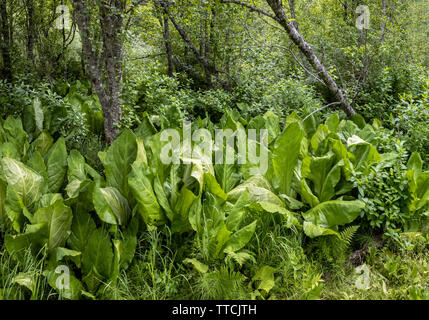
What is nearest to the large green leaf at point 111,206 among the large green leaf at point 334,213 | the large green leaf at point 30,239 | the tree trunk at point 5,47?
the large green leaf at point 30,239

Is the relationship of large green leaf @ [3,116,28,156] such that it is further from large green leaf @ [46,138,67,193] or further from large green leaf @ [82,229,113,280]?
large green leaf @ [82,229,113,280]

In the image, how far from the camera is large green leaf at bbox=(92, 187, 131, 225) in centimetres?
218

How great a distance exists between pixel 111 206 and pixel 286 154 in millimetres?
1409

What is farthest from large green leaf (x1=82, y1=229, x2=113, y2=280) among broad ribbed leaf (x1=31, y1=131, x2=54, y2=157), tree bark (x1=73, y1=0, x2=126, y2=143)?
tree bark (x1=73, y1=0, x2=126, y2=143)

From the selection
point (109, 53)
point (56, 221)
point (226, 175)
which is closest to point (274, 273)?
point (226, 175)

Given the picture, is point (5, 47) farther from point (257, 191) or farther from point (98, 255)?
point (257, 191)

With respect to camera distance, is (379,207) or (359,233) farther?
(359,233)

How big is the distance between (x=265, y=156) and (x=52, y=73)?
19.7ft

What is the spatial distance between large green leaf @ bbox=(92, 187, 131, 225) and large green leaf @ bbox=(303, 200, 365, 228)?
134 centimetres

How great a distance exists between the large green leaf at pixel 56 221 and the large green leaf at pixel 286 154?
1.61 m

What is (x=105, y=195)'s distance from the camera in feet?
7.56

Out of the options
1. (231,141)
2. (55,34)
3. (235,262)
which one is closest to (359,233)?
(235,262)

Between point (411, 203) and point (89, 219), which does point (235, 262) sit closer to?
point (89, 219)

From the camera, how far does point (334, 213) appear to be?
2471mm
